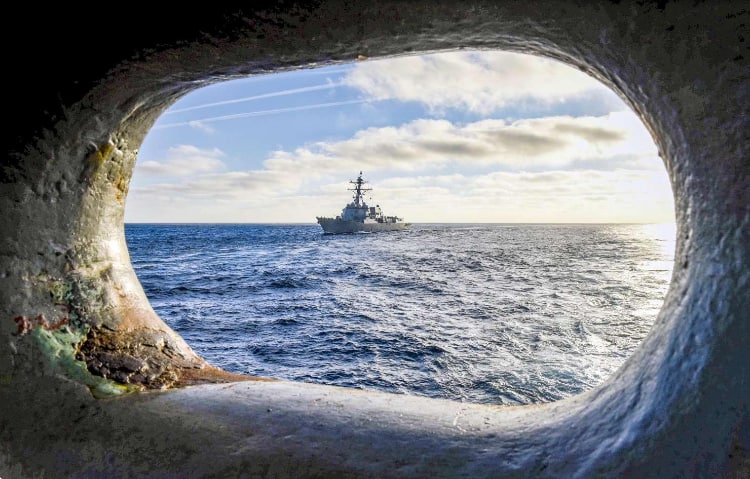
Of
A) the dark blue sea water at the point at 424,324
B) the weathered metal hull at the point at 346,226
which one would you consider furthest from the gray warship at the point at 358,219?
the dark blue sea water at the point at 424,324

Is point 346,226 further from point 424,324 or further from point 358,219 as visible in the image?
point 424,324

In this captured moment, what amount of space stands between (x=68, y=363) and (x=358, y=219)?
211 feet

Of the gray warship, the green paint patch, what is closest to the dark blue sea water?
the green paint patch

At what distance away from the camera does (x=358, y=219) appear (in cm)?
6600

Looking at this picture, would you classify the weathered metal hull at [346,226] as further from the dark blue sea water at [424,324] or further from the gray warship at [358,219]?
the dark blue sea water at [424,324]

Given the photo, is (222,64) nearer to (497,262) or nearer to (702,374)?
(702,374)

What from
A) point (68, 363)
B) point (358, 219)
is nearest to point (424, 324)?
point (68, 363)

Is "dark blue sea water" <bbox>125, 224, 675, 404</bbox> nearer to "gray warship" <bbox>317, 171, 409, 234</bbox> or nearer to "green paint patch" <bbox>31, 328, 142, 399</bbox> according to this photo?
"green paint patch" <bbox>31, 328, 142, 399</bbox>

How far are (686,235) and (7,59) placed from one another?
83.4 inches

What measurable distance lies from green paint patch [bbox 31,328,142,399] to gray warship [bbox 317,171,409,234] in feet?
195

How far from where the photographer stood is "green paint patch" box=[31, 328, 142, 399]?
182cm

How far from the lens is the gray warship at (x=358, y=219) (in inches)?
2537

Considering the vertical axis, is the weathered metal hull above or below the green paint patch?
above

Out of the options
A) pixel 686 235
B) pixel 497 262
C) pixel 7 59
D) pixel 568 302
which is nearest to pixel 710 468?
pixel 686 235
